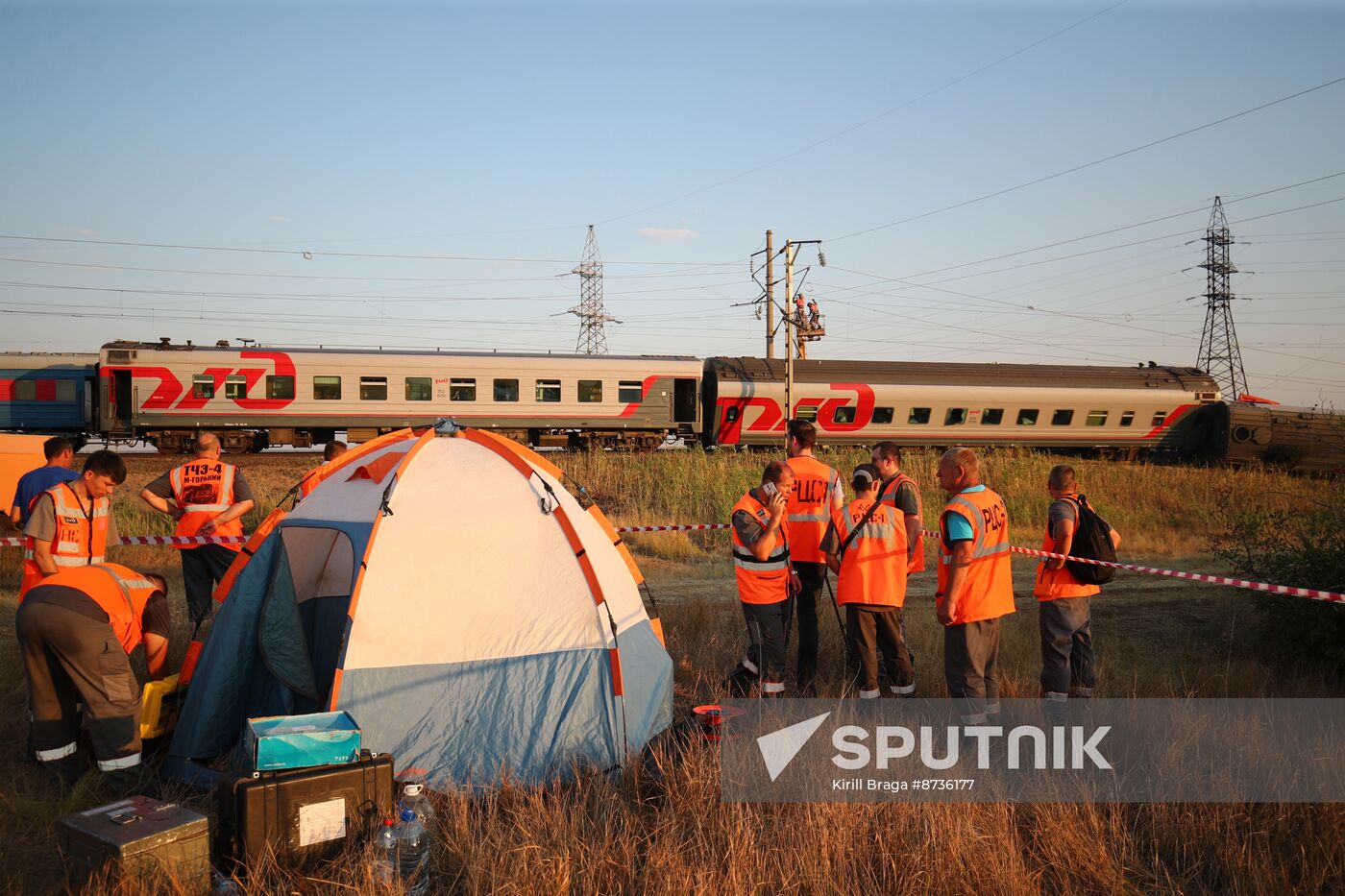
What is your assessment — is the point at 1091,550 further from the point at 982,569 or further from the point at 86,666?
the point at 86,666

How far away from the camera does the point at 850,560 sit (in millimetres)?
6133

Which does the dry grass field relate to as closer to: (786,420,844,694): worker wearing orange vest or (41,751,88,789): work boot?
(41,751,88,789): work boot

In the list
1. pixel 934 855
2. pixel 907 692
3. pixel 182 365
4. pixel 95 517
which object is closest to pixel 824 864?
pixel 934 855

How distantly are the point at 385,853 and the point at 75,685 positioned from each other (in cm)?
197

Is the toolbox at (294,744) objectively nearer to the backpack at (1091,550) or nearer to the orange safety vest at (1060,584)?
the orange safety vest at (1060,584)

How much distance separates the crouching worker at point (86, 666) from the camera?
4.56 metres

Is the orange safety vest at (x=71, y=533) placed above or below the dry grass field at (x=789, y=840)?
above

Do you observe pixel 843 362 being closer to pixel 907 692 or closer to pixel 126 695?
pixel 907 692

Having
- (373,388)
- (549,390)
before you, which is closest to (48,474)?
(373,388)

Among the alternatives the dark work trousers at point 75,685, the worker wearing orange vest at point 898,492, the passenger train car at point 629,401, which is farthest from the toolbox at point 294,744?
the passenger train car at point 629,401

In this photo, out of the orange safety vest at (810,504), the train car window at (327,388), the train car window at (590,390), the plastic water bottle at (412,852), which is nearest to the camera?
the plastic water bottle at (412,852)

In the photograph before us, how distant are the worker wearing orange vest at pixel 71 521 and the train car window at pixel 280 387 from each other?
16.4m

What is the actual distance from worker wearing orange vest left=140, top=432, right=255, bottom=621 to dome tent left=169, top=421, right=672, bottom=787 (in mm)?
2120

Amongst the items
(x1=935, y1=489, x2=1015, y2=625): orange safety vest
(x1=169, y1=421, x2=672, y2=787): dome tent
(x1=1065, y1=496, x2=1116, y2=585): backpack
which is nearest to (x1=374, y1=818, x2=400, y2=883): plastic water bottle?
(x1=169, y1=421, x2=672, y2=787): dome tent
